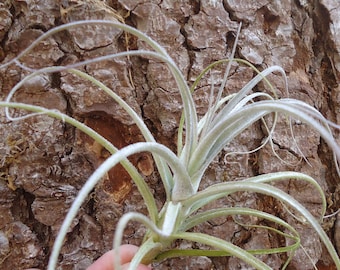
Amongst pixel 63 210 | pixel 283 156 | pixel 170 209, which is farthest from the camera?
pixel 283 156

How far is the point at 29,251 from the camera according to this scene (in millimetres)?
851

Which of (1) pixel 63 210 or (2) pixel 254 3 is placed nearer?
(1) pixel 63 210

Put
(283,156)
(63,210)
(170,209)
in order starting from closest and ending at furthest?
(170,209) → (63,210) → (283,156)

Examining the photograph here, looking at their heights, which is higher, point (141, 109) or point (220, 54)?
point (220, 54)

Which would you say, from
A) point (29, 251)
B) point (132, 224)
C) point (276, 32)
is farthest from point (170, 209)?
point (276, 32)

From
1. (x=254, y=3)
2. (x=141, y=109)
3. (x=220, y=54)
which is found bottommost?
(x=141, y=109)

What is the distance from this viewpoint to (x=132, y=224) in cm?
87

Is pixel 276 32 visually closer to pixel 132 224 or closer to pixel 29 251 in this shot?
pixel 132 224

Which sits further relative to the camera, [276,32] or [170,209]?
[276,32]

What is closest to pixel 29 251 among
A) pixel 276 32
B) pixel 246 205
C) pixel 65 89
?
pixel 65 89

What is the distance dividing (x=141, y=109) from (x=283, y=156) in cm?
33

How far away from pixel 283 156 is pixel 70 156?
454 mm

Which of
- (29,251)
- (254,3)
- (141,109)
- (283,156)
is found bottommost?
(29,251)

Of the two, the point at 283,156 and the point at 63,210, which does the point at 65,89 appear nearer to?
the point at 63,210
